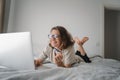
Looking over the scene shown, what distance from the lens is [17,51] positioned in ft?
3.24

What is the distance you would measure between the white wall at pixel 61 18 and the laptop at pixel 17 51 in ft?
4.05

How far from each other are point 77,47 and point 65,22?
504 millimetres

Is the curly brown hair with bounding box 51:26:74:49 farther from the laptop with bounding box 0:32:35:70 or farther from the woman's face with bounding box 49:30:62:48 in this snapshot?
the laptop with bounding box 0:32:35:70

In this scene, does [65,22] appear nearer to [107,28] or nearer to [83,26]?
[83,26]

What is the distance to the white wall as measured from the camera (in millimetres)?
2271

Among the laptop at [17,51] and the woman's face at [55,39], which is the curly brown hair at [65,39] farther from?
the laptop at [17,51]

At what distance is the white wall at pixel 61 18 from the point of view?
7.45 feet

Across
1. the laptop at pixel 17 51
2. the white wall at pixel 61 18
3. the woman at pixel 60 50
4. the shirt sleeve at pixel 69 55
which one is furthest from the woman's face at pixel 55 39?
the laptop at pixel 17 51

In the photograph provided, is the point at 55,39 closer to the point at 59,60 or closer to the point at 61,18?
the point at 59,60

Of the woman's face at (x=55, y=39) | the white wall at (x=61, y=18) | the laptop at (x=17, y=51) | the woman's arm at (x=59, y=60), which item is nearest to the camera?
the laptop at (x=17, y=51)

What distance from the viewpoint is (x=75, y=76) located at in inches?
32.3

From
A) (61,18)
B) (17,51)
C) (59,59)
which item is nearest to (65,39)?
(59,59)

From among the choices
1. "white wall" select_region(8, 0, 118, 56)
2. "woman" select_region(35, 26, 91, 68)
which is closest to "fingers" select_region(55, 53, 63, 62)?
"woman" select_region(35, 26, 91, 68)

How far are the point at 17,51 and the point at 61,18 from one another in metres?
1.36
